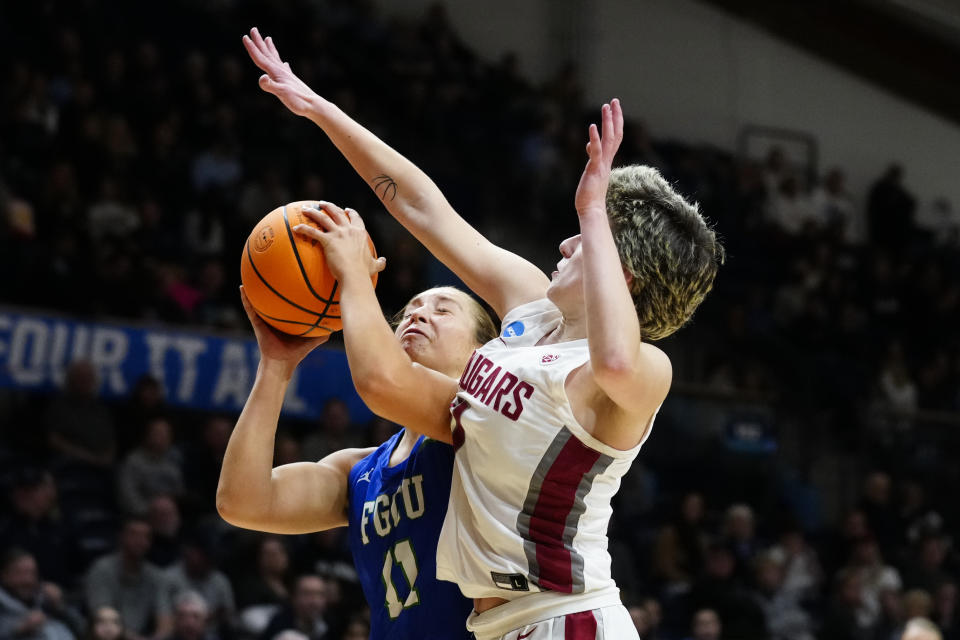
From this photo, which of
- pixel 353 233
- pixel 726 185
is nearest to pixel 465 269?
pixel 353 233

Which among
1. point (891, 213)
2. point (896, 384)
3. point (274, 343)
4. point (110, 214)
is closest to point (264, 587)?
point (110, 214)

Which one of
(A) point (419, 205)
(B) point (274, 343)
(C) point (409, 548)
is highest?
(A) point (419, 205)

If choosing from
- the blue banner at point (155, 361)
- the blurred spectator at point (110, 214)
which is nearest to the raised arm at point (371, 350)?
the blue banner at point (155, 361)

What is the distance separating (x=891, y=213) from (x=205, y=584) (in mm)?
10757

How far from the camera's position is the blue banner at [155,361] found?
25.4ft

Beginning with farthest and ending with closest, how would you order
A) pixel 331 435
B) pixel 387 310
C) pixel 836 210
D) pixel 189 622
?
pixel 836 210 < pixel 387 310 < pixel 331 435 < pixel 189 622

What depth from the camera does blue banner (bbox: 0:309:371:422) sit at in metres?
7.74

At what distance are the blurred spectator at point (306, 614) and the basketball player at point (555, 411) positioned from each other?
14.8 ft

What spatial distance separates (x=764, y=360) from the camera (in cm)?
1132

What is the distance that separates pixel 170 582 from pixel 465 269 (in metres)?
4.61

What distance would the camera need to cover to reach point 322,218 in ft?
9.04

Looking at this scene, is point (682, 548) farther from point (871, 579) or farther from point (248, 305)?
point (248, 305)

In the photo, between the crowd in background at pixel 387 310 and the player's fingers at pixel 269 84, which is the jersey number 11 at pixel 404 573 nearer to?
the player's fingers at pixel 269 84

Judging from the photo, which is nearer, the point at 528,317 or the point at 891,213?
the point at 528,317
